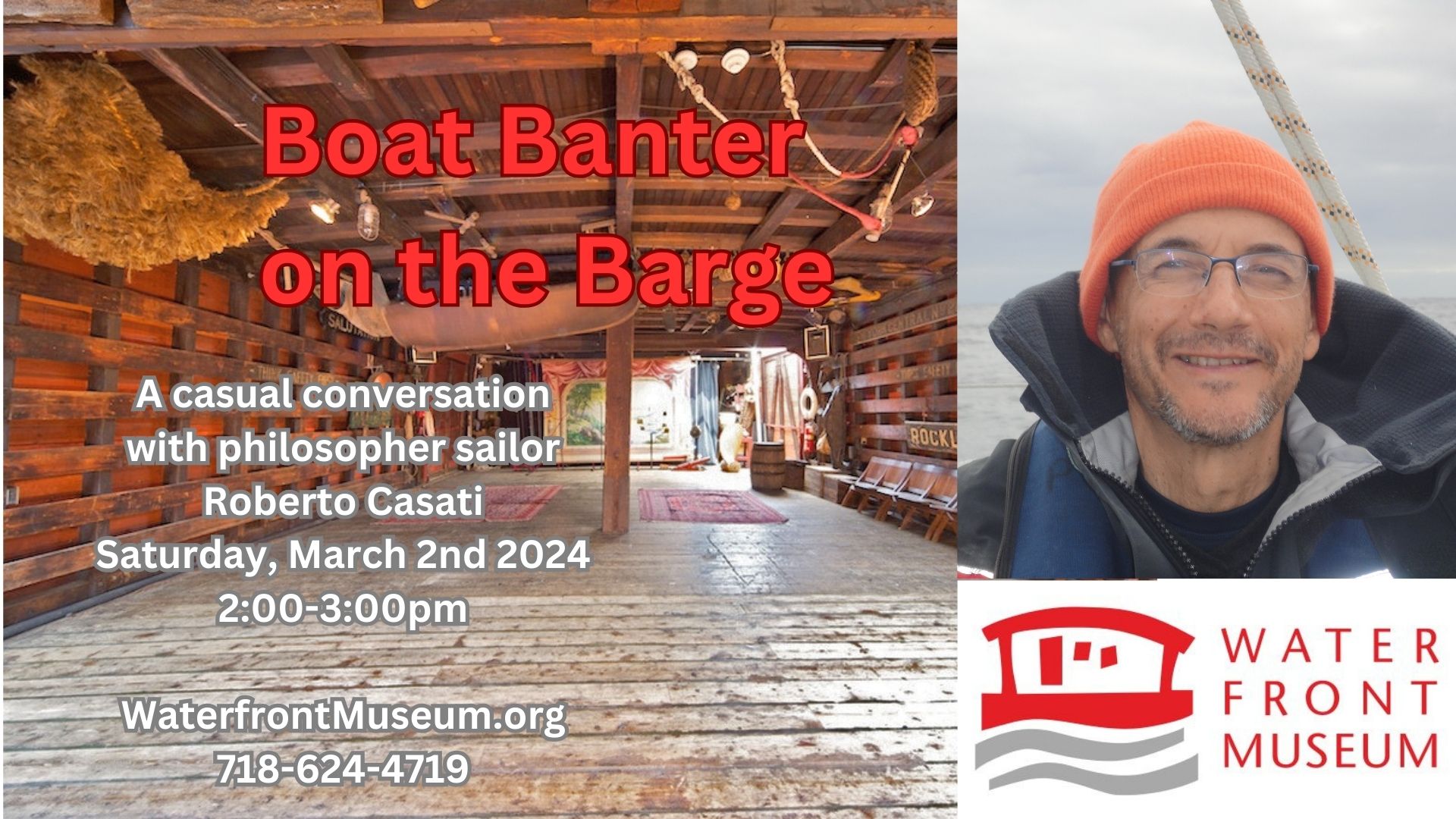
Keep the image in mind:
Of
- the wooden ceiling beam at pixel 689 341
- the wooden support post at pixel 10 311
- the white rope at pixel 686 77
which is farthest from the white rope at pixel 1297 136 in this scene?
the wooden ceiling beam at pixel 689 341

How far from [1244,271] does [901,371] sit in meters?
5.64

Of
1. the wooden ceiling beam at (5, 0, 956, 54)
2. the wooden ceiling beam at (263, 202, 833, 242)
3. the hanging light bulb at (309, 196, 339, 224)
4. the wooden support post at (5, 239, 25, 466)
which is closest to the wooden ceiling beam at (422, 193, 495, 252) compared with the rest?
the wooden ceiling beam at (263, 202, 833, 242)

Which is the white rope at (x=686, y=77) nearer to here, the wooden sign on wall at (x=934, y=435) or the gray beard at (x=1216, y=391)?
the gray beard at (x=1216, y=391)

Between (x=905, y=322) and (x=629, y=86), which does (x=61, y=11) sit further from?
(x=905, y=322)

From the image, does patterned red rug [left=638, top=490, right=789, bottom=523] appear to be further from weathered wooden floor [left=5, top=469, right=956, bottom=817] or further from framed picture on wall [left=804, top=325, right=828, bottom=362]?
weathered wooden floor [left=5, top=469, right=956, bottom=817]

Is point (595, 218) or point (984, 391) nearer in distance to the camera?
point (984, 391)

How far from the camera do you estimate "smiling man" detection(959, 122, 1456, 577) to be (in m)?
1.41

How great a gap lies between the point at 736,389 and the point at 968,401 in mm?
14369

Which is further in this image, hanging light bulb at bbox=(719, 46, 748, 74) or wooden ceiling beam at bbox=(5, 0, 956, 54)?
hanging light bulb at bbox=(719, 46, 748, 74)

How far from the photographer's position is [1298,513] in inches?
58.7

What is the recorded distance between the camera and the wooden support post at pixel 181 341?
16.4 feet

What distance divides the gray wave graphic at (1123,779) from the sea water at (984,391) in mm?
799

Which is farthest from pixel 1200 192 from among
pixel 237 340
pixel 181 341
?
pixel 237 340

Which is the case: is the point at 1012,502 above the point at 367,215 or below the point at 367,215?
below
